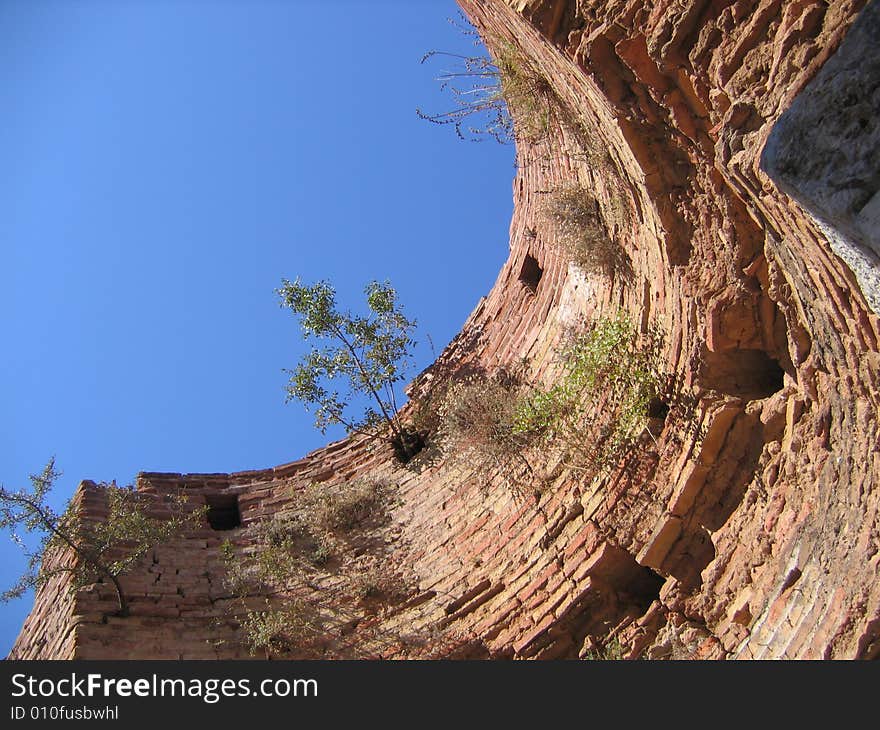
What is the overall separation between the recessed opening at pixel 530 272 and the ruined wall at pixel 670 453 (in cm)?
57

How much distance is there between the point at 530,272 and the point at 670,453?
429 cm

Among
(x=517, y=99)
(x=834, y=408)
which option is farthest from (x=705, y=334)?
(x=517, y=99)

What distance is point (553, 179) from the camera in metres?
9.53

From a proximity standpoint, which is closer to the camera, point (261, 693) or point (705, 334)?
point (261, 693)

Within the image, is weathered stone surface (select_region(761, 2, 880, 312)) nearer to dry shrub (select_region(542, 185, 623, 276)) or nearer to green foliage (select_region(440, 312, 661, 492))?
green foliage (select_region(440, 312, 661, 492))

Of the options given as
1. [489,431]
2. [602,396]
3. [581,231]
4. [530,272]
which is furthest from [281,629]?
[530,272]

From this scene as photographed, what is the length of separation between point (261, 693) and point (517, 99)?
6011 millimetres

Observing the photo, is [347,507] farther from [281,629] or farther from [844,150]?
[844,150]

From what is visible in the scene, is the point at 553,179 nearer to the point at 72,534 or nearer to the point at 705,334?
the point at 705,334

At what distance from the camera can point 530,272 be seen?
1078 cm

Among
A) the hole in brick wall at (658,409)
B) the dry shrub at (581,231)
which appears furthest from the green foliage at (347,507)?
the hole in brick wall at (658,409)

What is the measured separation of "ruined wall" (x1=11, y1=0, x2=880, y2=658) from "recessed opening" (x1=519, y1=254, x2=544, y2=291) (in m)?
0.57

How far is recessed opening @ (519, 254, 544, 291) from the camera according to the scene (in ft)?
35.0

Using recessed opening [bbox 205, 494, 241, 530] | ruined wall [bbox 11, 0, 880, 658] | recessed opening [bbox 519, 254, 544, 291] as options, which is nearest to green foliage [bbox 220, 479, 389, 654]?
ruined wall [bbox 11, 0, 880, 658]
